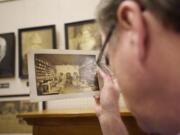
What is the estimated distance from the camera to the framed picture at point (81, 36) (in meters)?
1.71

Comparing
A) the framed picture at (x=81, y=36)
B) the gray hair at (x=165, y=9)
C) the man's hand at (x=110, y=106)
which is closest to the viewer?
the gray hair at (x=165, y=9)

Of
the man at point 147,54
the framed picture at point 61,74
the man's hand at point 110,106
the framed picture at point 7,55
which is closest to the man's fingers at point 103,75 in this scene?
the man's hand at point 110,106

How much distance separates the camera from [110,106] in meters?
0.89

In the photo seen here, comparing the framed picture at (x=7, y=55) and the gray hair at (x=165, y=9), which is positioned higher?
the framed picture at (x=7, y=55)

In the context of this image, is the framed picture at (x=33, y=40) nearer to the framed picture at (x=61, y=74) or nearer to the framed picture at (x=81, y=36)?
the framed picture at (x=81, y=36)

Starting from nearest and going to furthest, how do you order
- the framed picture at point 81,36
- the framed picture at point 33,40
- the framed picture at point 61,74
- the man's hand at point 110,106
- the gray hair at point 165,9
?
the gray hair at point 165,9 → the man's hand at point 110,106 → the framed picture at point 61,74 → the framed picture at point 81,36 → the framed picture at point 33,40

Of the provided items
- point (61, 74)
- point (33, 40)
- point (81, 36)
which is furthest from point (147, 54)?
point (33, 40)

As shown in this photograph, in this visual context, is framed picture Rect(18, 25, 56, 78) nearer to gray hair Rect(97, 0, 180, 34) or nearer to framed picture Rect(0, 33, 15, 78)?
framed picture Rect(0, 33, 15, 78)

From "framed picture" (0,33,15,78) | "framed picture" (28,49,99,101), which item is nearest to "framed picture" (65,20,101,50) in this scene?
"framed picture" (0,33,15,78)

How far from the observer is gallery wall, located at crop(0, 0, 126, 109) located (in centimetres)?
176

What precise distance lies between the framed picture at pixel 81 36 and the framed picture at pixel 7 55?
378mm

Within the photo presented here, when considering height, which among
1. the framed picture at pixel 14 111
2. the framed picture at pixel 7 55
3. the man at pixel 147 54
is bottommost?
the framed picture at pixel 14 111

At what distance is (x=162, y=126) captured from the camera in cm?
46

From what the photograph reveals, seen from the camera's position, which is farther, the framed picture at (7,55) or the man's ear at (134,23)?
the framed picture at (7,55)
